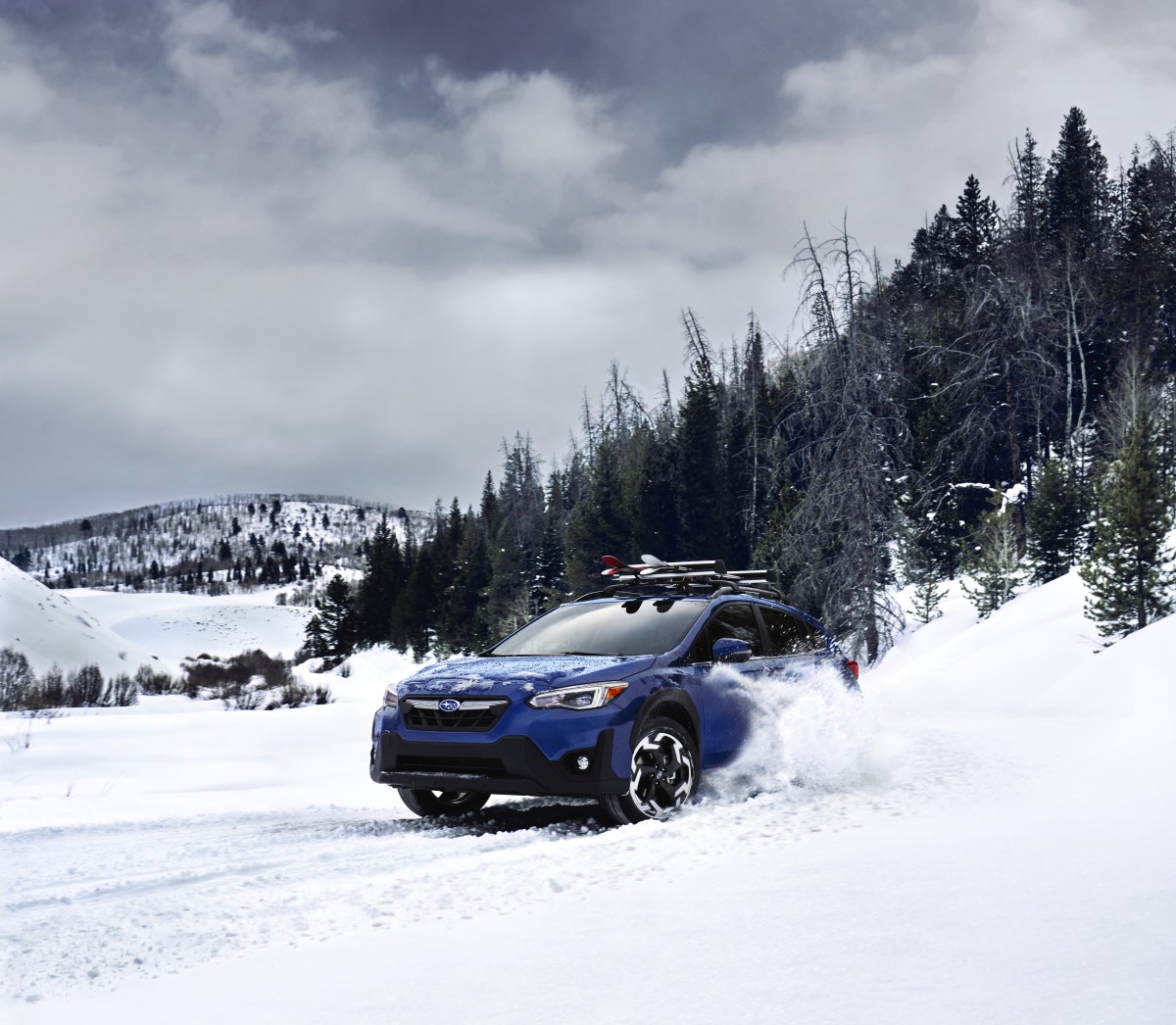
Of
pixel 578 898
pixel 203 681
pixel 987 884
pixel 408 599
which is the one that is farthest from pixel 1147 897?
pixel 408 599

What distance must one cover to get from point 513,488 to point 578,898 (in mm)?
102850

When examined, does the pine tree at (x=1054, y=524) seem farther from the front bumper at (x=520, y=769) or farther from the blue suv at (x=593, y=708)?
the front bumper at (x=520, y=769)

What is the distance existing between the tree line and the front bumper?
691 inches

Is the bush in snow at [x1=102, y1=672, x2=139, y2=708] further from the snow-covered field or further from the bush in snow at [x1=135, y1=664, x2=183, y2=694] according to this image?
the snow-covered field

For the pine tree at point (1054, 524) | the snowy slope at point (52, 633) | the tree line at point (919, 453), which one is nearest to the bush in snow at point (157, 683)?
the snowy slope at point (52, 633)

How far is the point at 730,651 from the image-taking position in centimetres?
766

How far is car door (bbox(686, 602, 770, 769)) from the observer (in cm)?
758

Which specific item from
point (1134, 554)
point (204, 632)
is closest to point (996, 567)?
point (1134, 554)

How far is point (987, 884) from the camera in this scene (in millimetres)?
4641

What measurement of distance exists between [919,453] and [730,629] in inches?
1766

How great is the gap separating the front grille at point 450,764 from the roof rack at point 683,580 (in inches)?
93.6

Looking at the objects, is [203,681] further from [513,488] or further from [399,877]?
[513,488]

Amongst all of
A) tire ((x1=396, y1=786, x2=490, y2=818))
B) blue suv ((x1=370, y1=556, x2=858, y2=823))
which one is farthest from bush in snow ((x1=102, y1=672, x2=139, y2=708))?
blue suv ((x1=370, y1=556, x2=858, y2=823))

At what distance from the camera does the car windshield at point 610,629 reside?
7.83m
